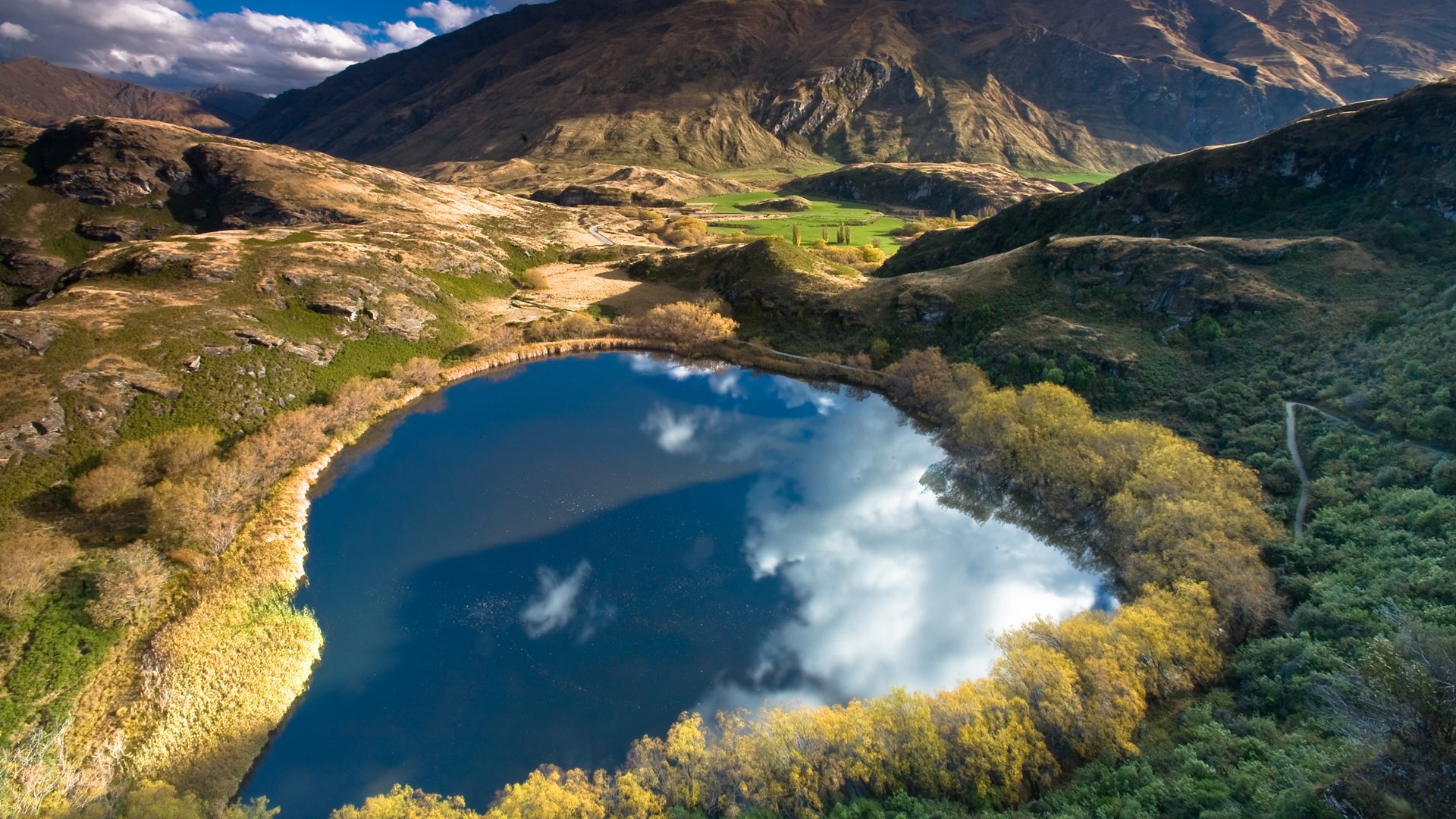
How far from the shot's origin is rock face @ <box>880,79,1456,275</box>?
65438 mm

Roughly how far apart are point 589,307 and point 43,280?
90308 mm

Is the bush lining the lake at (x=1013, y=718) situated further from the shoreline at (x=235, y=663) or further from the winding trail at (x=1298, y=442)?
the shoreline at (x=235, y=663)

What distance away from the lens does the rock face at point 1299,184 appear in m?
65.4

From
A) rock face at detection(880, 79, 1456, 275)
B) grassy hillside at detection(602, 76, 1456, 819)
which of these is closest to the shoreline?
grassy hillside at detection(602, 76, 1456, 819)

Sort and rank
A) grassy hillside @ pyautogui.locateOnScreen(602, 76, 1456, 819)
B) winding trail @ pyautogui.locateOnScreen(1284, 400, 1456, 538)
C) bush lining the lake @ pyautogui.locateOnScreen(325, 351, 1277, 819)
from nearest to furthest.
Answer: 1. grassy hillside @ pyautogui.locateOnScreen(602, 76, 1456, 819)
2. bush lining the lake @ pyautogui.locateOnScreen(325, 351, 1277, 819)
3. winding trail @ pyautogui.locateOnScreen(1284, 400, 1456, 538)

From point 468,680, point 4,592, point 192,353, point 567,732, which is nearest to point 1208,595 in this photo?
point 567,732

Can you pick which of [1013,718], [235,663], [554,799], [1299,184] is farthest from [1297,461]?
[235,663]

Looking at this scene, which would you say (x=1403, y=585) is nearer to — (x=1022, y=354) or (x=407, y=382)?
(x=1022, y=354)

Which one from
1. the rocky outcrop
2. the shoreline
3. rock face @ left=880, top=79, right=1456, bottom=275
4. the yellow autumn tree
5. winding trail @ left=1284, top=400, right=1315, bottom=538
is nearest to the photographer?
the yellow autumn tree

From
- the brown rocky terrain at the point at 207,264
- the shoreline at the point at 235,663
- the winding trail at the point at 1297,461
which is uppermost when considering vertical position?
the brown rocky terrain at the point at 207,264

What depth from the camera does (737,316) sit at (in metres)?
94.2

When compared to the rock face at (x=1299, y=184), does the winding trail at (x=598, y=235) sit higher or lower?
lower

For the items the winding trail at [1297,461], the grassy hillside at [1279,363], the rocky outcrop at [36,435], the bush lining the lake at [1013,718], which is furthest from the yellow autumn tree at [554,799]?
the rocky outcrop at [36,435]

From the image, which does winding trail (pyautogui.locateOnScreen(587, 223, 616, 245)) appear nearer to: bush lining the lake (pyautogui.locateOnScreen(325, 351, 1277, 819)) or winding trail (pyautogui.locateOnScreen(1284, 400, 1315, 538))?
winding trail (pyautogui.locateOnScreen(1284, 400, 1315, 538))
